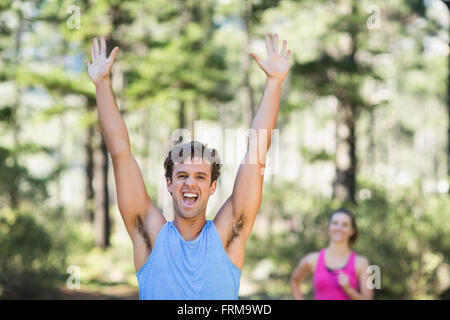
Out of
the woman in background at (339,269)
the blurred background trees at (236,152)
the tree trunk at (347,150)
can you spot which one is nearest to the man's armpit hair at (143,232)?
the woman in background at (339,269)

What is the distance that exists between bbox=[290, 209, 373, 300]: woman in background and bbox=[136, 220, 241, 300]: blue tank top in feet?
8.05

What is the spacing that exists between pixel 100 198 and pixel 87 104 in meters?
2.67

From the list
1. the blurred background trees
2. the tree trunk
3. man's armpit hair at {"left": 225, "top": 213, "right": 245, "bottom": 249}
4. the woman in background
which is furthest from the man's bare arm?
the tree trunk

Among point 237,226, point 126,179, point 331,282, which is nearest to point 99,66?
point 126,179

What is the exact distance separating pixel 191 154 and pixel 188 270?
472 mm

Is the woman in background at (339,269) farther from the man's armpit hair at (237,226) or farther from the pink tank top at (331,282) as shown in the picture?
the man's armpit hair at (237,226)

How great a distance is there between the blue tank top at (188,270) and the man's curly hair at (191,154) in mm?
271

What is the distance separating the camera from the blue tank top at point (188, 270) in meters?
2.14

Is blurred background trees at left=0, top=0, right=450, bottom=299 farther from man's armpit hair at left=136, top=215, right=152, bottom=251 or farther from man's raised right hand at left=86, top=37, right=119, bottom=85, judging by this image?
man's armpit hair at left=136, top=215, right=152, bottom=251

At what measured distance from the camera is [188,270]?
7.11 ft

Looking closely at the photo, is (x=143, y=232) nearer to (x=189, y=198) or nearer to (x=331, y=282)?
(x=189, y=198)

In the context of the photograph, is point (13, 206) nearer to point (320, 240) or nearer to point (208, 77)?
point (320, 240)

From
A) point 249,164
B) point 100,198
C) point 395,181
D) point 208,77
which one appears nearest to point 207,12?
point 208,77

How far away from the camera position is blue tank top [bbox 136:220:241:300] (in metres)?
2.14
